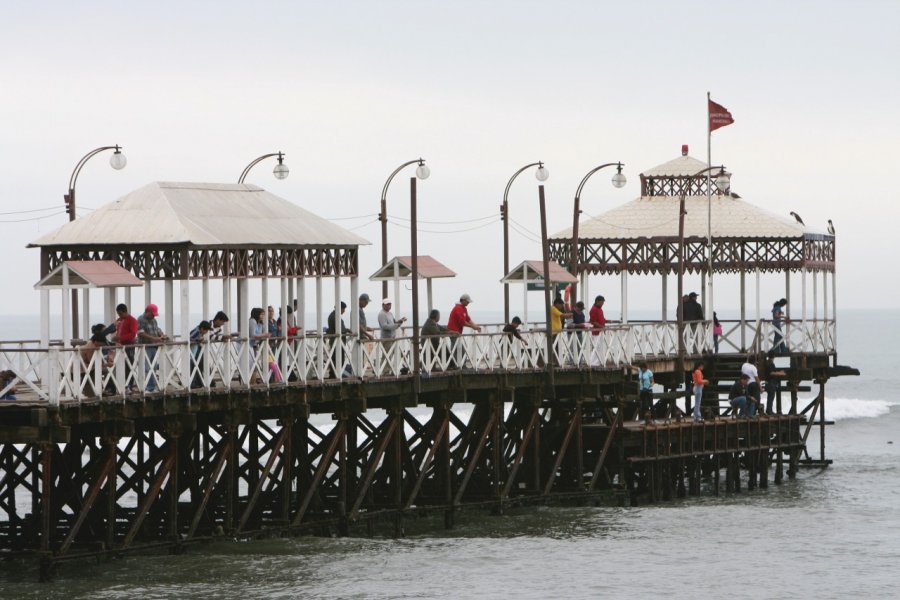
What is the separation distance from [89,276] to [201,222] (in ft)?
12.3

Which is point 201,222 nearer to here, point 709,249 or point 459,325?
point 459,325

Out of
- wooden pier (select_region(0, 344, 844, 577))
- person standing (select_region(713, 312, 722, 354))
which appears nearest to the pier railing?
person standing (select_region(713, 312, 722, 354))

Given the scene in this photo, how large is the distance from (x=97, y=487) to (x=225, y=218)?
6037 millimetres

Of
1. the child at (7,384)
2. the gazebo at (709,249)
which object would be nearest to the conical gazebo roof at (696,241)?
the gazebo at (709,249)

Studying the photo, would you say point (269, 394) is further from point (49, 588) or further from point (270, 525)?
point (49, 588)

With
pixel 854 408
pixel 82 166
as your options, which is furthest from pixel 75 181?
pixel 854 408

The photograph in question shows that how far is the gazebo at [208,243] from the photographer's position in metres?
32.6

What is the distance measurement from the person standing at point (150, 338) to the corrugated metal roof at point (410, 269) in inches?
331

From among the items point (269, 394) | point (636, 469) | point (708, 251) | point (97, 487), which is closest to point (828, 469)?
point (708, 251)

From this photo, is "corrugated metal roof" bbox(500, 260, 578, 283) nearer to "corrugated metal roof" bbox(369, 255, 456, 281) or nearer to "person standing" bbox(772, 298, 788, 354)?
"corrugated metal roof" bbox(369, 255, 456, 281)

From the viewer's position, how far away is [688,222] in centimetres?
5062

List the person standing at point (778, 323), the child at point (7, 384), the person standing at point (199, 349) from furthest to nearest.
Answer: the person standing at point (778, 323)
the person standing at point (199, 349)
the child at point (7, 384)

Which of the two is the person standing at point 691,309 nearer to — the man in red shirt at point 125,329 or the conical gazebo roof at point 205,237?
the conical gazebo roof at point 205,237

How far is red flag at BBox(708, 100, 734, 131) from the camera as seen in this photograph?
164 feet
